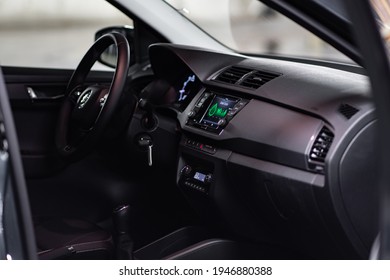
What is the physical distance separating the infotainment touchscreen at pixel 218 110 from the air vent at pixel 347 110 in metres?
0.42

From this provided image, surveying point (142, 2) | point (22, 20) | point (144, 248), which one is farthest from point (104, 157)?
point (22, 20)

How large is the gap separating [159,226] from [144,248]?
0.16m

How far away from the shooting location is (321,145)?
208 centimetres

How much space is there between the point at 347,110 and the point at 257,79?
1.40 ft

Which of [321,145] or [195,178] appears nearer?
[321,145]

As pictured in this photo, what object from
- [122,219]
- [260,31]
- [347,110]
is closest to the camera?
[347,110]

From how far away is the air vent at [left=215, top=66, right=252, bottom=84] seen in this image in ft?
8.16

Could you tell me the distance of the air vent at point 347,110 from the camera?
206 cm

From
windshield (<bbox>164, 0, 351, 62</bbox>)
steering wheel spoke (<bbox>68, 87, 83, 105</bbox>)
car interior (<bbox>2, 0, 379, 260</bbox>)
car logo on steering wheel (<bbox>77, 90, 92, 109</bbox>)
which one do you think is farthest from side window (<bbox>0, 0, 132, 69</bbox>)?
car logo on steering wheel (<bbox>77, 90, 92, 109</bbox>)

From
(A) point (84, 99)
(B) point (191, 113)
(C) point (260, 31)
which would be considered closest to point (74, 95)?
(A) point (84, 99)

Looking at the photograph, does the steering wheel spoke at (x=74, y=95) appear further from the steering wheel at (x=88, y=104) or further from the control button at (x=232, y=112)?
the control button at (x=232, y=112)

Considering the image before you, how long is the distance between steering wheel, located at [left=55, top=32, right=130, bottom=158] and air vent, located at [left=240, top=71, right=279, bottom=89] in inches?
15.9


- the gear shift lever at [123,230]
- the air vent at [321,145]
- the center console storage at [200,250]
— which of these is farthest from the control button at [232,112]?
the gear shift lever at [123,230]

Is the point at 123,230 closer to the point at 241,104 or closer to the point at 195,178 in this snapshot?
the point at 195,178
